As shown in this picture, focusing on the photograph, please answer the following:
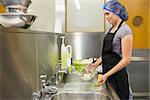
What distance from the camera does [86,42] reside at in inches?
98.7

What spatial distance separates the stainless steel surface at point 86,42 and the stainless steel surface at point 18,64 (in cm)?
136

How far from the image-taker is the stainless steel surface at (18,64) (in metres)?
0.71

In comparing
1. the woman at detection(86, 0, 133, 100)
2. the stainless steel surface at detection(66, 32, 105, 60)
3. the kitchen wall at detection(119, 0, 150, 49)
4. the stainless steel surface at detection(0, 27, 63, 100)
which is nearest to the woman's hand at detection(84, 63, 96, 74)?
the woman at detection(86, 0, 133, 100)

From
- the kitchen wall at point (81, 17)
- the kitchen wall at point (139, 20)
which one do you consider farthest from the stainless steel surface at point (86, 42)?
the kitchen wall at point (139, 20)

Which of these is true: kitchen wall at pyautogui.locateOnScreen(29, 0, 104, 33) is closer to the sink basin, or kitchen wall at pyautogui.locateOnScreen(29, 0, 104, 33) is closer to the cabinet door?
the cabinet door

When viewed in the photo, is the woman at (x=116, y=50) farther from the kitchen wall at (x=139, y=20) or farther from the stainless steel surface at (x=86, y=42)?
the kitchen wall at (x=139, y=20)

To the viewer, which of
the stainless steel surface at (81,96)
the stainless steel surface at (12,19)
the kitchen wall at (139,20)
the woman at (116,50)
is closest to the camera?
the stainless steel surface at (12,19)

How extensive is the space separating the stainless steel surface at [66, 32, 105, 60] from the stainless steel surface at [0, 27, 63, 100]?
1.36 m

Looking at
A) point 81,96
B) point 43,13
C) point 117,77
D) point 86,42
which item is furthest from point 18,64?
point 86,42

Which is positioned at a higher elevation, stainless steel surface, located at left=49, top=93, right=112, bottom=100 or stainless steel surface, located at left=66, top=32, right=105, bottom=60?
stainless steel surface, located at left=66, top=32, right=105, bottom=60

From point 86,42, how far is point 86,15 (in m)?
0.32

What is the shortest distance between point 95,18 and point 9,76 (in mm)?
1926

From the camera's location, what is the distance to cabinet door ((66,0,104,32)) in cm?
255

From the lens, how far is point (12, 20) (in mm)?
926
